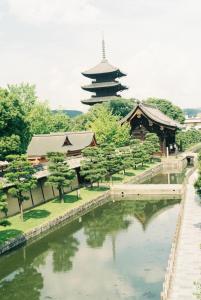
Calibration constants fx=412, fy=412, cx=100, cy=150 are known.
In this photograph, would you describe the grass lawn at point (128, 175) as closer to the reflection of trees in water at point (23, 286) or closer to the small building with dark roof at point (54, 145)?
the small building with dark roof at point (54, 145)

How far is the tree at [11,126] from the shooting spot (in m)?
38.2

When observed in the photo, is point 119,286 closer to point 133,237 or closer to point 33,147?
point 133,237

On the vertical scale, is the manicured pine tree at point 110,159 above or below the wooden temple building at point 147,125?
below

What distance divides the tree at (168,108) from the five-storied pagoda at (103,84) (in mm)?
16176

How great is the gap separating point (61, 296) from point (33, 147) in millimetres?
38056

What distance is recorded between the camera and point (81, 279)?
24.5 meters

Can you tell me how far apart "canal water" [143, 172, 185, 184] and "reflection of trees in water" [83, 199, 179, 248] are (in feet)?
44.9

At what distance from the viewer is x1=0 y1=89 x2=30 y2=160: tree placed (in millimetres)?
38219

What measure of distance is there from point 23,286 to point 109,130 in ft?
163

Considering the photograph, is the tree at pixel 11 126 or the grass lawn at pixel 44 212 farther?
the tree at pixel 11 126

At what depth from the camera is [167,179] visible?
60875 millimetres

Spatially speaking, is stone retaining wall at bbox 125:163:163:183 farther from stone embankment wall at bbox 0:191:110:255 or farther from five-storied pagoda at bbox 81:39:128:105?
five-storied pagoda at bbox 81:39:128:105

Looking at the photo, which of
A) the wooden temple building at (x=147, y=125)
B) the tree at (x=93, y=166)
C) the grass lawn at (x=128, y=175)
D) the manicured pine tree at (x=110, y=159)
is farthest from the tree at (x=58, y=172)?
the wooden temple building at (x=147, y=125)

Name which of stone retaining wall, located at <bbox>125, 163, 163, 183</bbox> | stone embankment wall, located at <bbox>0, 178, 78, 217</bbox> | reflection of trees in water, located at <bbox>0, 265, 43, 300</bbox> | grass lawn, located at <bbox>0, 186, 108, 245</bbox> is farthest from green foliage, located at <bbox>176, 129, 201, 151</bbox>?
reflection of trees in water, located at <bbox>0, 265, 43, 300</bbox>
